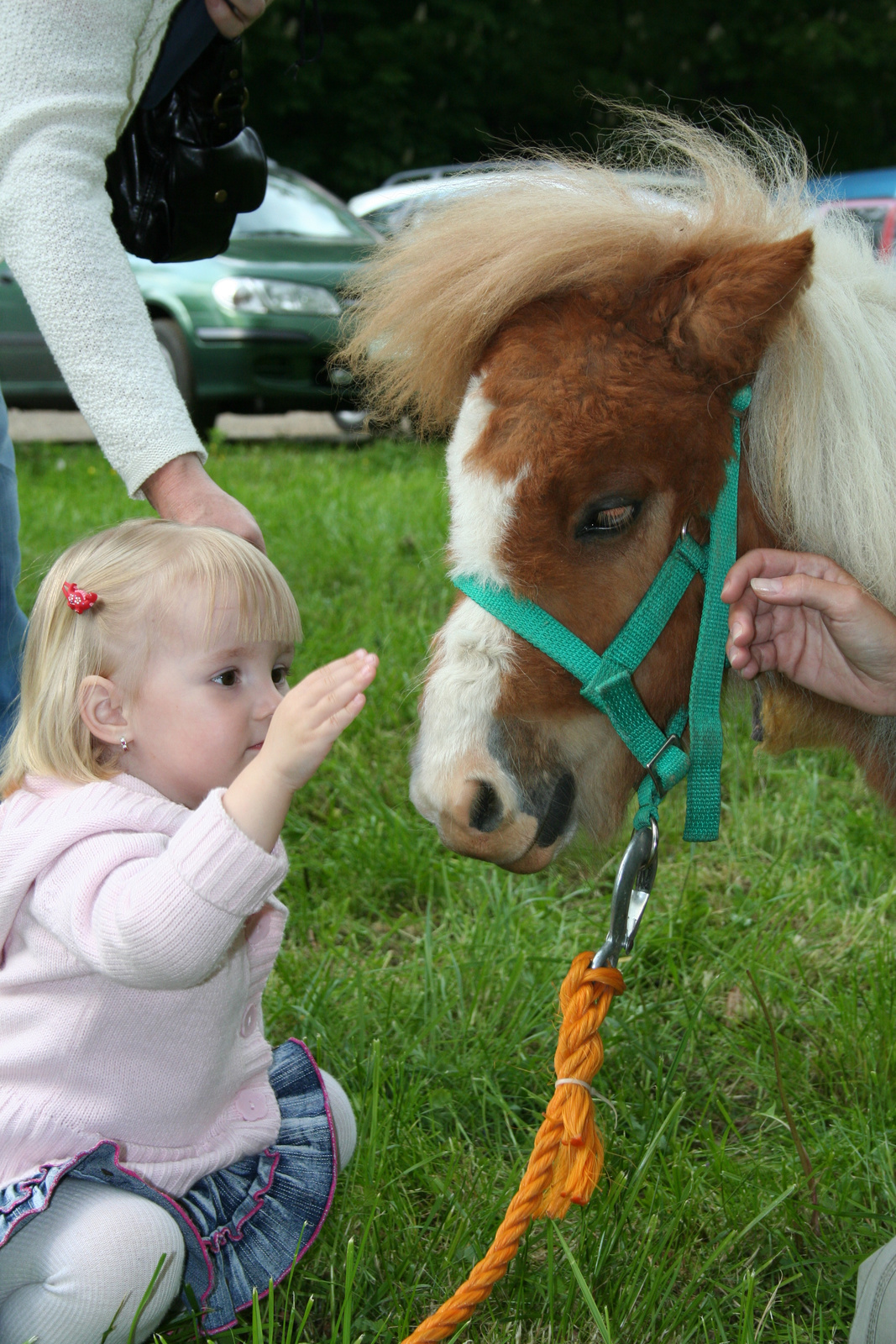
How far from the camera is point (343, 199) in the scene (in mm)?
17484

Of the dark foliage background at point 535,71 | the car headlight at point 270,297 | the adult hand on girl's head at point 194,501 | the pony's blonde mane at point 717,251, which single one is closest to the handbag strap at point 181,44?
the pony's blonde mane at point 717,251

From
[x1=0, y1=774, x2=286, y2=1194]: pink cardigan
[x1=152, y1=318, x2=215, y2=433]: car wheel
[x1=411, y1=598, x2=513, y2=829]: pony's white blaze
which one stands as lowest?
[x1=152, y1=318, x2=215, y2=433]: car wheel

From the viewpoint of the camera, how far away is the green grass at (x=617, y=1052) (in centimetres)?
164

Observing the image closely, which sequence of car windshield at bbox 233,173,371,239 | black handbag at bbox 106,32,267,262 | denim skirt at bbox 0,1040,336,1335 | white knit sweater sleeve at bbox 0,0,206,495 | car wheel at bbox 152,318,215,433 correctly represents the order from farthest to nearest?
1. car windshield at bbox 233,173,371,239
2. car wheel at bbox 152,318,215,433
3. black handbag at bbox 106,32,267,262
4. white knit sweater sleeve at bbox 0,0,206,495
5. denim skirt at bbox 0,1040,336,1335

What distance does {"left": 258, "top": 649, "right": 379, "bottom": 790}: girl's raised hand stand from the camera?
1.37 m

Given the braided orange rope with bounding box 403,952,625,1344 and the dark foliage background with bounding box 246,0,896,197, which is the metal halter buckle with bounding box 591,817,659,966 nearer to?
the braided orange rope with bounding box 403,952,625,1344

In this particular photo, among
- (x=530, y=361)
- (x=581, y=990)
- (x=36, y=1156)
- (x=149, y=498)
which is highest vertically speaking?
(x=530, y=361)

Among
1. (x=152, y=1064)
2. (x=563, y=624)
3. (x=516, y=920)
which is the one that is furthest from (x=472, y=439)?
(x=516, y=920)

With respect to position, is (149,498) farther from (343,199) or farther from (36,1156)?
(343,199)

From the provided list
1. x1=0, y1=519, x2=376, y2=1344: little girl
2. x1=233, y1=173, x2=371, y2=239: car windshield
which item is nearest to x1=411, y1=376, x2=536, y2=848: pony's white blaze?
x1=0, y1=519, x2=376, y2=1344: little girl

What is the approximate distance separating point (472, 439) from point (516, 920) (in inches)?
51.1

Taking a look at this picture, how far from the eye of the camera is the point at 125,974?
55.7 inches

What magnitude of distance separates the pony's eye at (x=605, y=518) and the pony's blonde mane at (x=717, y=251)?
24cm

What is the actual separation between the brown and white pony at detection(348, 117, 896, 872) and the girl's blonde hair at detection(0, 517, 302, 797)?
293mm
